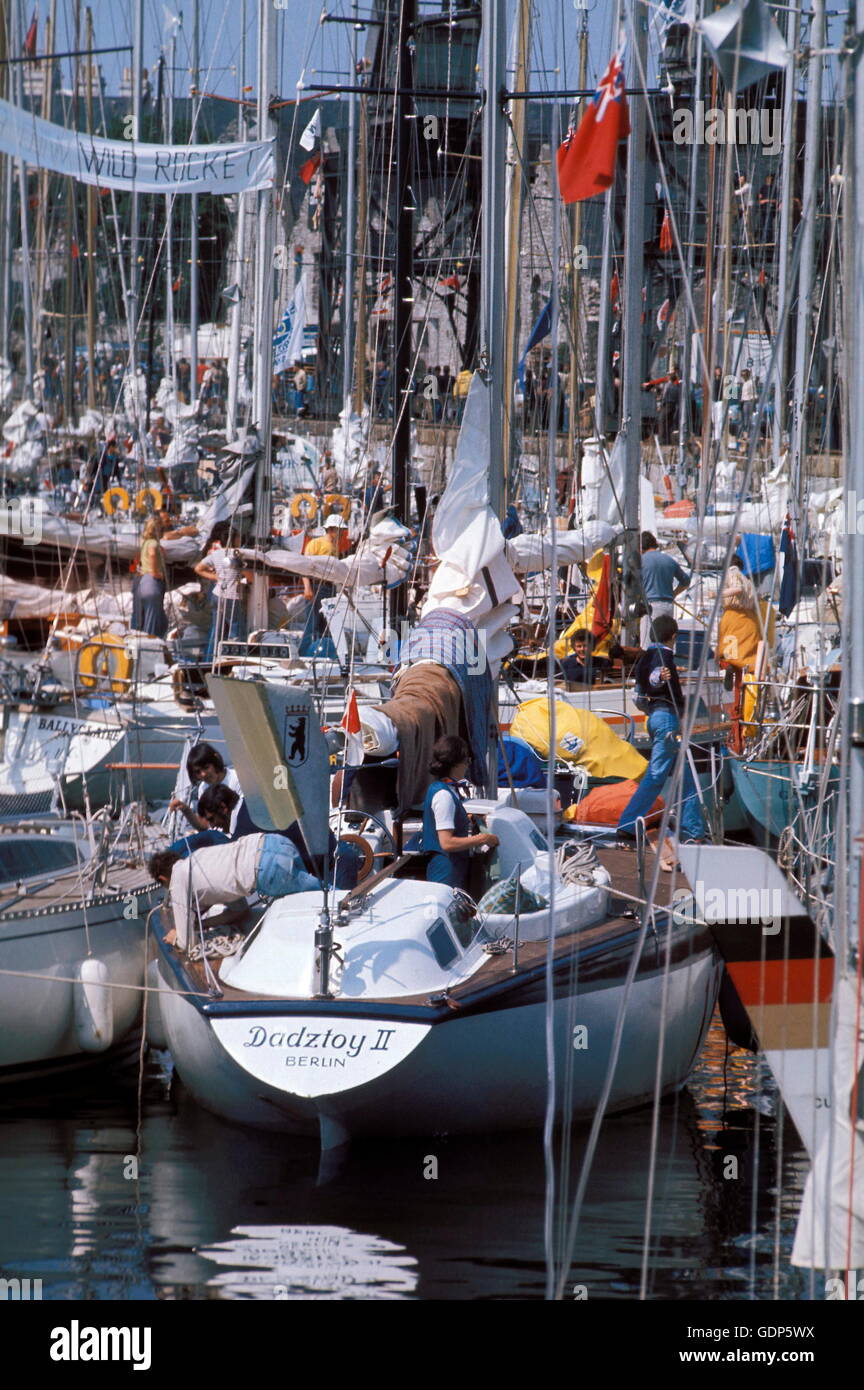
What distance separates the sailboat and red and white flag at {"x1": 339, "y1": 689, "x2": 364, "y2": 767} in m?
0.83

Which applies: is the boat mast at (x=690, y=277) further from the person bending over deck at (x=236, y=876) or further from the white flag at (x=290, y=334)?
the white flag at (x=290, y=334)

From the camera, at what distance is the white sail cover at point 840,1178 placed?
190 inches

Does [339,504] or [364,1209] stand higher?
[339,504]

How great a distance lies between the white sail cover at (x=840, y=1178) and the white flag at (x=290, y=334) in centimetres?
1604

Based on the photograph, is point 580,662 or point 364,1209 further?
point 580,662

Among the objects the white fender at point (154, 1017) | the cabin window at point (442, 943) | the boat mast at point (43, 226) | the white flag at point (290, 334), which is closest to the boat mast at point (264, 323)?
the white flag at point (290, 334)

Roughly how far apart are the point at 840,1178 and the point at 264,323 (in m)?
14.7

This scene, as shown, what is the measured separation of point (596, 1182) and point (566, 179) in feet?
15.2

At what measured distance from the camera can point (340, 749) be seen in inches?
476

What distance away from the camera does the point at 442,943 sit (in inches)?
352

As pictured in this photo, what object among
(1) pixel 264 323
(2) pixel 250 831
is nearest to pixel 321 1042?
(2) pixel 250 831

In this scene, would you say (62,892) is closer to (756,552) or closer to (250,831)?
(250,831)

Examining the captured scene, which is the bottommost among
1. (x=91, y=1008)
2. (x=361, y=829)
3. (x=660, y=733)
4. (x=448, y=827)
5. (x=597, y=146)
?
(x=91, y=1008)
